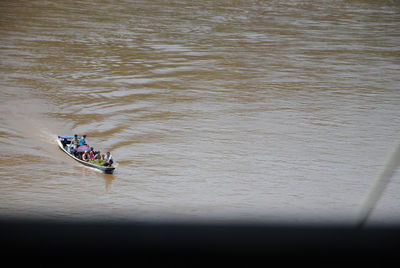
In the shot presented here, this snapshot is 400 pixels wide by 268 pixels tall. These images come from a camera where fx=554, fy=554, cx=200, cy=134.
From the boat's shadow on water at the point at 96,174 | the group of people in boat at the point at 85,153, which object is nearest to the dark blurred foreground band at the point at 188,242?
the boat's shadow on water at the point at 96,174

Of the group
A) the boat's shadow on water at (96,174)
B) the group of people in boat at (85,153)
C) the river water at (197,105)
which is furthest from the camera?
the group of people in boat at (85,153)

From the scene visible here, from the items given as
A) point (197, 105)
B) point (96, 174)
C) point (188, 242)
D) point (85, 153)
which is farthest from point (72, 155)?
point (188, 242)

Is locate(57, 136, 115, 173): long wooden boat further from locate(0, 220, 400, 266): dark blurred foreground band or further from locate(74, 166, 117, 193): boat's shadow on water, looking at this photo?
locate(0, 220, 400, 266): dark blurred foreground band

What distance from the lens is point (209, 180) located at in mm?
11070

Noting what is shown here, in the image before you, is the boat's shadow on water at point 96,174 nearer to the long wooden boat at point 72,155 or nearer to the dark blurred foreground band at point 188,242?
the long wooden boat at point 72,155

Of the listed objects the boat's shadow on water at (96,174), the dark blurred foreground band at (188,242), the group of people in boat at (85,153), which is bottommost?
the dark blurred foreground band at (188,242)

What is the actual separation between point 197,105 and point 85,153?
494 centimetres

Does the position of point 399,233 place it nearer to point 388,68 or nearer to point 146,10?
point 388,68

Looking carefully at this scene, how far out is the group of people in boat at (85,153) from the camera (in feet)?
36.5

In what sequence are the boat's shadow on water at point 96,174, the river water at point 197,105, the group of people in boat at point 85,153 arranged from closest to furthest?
the river water at point 197,105, the boat's shadow on water at point 96,174, the group of people in boat at point 85,153

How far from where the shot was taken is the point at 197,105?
51.6 feet

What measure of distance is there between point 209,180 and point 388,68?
37.3ft

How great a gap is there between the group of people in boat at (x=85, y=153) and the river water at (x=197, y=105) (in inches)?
10.1

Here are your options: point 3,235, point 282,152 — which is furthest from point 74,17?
point 3,235
